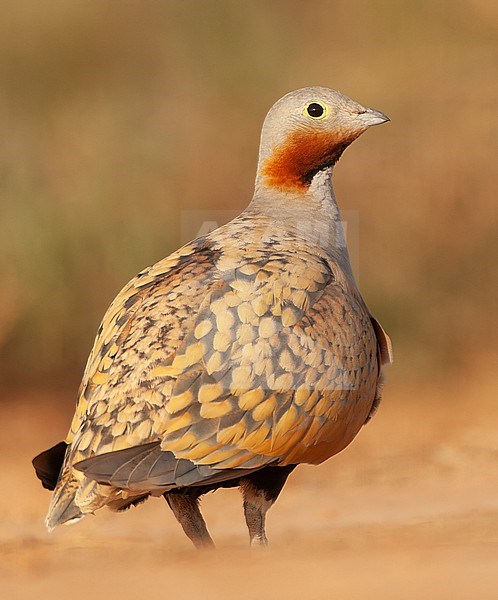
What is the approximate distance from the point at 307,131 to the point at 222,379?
4.04ft

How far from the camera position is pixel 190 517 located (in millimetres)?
4164

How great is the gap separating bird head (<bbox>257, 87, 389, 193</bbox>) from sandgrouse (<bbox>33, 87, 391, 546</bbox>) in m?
0.31

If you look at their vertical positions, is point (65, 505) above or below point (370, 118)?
below

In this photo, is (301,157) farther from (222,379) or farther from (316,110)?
(222,379)

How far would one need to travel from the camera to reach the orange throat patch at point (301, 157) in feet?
15.3

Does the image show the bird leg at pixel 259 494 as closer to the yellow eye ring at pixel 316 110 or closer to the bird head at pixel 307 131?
the bird head at pixel 307 131

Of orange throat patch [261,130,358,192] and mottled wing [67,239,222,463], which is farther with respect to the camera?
orange throat patch [261,130,358,192]

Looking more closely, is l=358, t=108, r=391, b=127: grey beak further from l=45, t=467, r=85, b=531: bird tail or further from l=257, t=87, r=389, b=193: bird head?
l=45, t=467, r=85, b=531: bird tail

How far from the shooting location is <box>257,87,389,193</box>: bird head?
4645 millimetres

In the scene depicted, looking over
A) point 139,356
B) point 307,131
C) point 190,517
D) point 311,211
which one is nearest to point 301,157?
point 307,131

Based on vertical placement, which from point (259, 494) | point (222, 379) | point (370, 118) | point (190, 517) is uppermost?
point (370, 118)

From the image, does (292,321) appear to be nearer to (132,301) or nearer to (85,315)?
(132,301)

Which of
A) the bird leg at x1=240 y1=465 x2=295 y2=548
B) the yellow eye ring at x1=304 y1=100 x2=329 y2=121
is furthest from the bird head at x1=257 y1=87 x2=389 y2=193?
the bird leg at x1=240 y1=465 x2=295 y2=548

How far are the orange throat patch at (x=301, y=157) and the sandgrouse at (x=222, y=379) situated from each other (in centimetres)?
29
